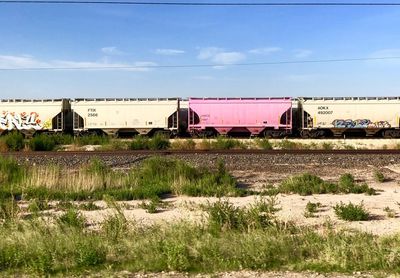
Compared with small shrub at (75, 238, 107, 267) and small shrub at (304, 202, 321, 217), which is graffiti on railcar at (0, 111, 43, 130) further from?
small shrub at (75, 238, 107, 267)

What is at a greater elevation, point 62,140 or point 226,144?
point 62,140

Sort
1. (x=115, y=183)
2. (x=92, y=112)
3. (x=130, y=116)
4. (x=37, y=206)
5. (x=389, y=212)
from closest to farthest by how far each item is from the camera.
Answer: (x=389, y=212), (x=37, y=206), (x=115, y=183), (x=130, y=116), (x=92, y=112)

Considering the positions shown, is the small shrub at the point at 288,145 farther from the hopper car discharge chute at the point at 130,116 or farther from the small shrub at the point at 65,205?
the small shrub at the point at 65,205

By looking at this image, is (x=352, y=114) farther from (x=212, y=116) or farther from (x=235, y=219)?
(x=235, y=219)

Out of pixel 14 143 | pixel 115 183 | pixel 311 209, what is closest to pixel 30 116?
pixel 14 143

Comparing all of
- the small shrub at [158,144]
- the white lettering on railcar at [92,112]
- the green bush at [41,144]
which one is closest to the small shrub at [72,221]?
the small shrub at [158,144]

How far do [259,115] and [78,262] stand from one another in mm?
31939

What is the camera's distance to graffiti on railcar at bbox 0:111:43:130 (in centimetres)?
3844

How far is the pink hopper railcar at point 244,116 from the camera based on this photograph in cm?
3681

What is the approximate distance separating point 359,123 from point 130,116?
18418 mm

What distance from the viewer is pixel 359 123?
3638 centimetres

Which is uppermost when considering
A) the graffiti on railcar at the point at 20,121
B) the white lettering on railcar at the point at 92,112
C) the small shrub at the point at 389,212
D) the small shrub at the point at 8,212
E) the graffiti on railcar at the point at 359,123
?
the white lettering on railcar at the point at 92,112

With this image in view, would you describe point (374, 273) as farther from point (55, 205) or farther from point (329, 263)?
point (55, 205)

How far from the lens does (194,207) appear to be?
31.8ft
